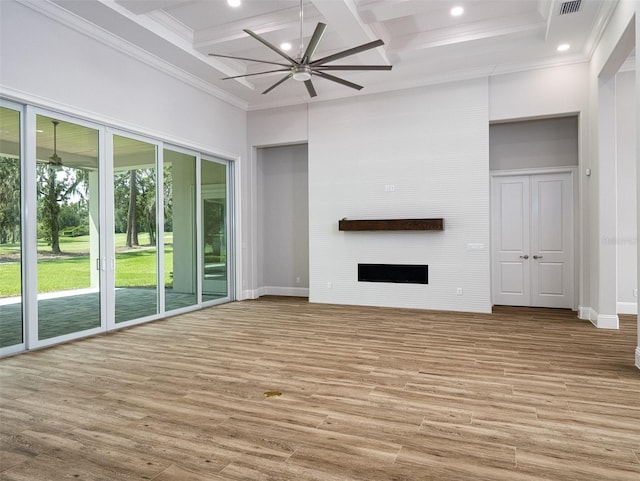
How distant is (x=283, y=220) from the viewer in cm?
856

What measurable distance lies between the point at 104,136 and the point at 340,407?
14.7 feet

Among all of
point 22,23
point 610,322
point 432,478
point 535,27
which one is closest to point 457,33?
point 535,27

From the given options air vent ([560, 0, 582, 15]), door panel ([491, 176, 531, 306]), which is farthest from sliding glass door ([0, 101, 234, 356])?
air vent ([560, 0, 582, 15])

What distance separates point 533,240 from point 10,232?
24.0 feet

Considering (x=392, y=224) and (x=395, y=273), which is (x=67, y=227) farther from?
(x=395, y=273)

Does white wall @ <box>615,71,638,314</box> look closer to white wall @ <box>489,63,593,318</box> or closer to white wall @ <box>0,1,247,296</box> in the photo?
white wall @ <box>489,63,593,318</box>

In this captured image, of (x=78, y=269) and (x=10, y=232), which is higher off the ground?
(x=10, y=232)

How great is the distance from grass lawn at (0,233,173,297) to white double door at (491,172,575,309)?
5.51 meters

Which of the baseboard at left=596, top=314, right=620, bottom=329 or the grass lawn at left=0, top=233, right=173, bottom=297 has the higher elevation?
the grass lawn at left=0, top=233, right=173, bottom=297

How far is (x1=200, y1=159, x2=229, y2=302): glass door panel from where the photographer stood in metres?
7.07

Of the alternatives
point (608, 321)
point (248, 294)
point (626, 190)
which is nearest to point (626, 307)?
point (608, 321)

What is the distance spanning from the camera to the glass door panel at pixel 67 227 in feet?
14.9

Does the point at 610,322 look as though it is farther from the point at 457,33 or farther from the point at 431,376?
the point at 457,33

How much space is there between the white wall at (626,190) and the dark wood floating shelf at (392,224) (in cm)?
276
